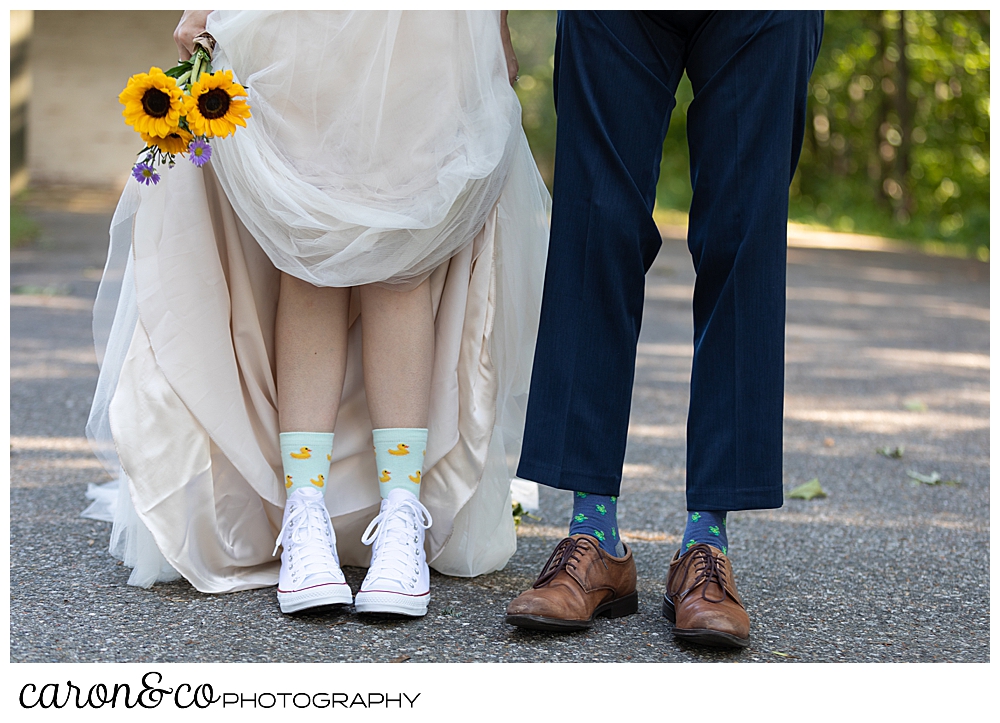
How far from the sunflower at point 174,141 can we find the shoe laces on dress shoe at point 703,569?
3.08 feet

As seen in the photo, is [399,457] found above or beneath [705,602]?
above

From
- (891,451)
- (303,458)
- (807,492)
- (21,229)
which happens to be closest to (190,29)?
(303,458)

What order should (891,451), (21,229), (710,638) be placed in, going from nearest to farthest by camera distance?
(710,638)
(891,451)
(21,229)

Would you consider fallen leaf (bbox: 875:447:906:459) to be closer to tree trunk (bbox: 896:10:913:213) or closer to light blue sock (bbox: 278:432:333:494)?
light blue sock (bbox: 278:432:333:494)

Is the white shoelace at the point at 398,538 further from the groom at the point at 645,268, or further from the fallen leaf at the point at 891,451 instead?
the fallen leaf at the point at 891,451

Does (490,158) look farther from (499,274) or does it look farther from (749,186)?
(749,186)

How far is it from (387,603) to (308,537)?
183mm

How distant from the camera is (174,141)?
1.46 m

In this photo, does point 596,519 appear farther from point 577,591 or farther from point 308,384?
point 308,384

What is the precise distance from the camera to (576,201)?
4.89 feet

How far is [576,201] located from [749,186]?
9.7 inches

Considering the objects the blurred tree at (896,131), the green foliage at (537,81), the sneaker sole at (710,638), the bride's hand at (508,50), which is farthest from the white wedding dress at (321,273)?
the green foliage at (537,81)

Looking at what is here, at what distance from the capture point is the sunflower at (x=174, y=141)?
1.45 meters

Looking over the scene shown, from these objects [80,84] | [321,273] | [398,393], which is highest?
[80,84]
